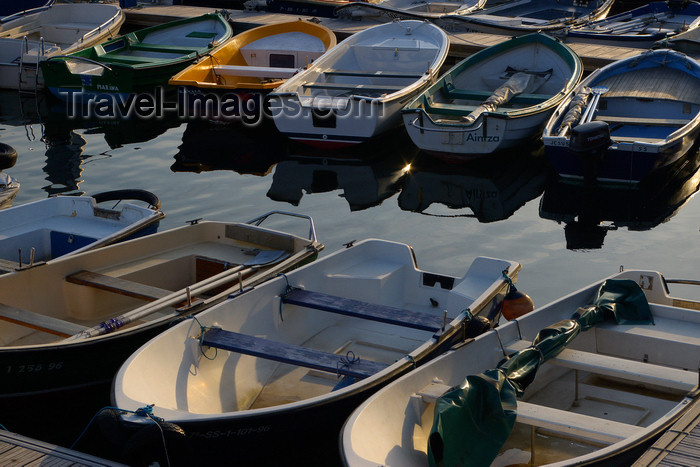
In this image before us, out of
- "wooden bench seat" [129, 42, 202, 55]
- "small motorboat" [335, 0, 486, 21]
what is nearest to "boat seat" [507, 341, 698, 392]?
"wooden bench seat" [129, 42, 202, 55]

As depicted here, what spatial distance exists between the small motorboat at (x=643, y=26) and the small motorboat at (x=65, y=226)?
11.1 metres

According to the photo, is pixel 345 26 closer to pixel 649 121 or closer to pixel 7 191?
pixel 649 121

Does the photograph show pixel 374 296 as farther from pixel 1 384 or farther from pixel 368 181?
pixel 368 181

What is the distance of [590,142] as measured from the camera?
11.5 metres

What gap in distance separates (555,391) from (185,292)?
3103 mm

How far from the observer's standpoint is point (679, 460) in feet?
16.8

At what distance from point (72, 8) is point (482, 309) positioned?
16.6 metres

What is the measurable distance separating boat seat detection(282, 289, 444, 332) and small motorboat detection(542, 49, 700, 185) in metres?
5.28

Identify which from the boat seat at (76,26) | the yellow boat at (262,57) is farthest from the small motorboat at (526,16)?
the boat seat at (76,26)

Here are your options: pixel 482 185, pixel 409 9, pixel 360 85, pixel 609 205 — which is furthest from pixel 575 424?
pixel 409 9

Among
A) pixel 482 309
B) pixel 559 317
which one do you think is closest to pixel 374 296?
→ pixel 482 309

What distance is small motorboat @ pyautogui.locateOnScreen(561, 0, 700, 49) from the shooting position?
691 inches

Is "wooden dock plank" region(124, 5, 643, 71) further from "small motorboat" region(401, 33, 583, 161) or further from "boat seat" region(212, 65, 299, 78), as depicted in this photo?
"boat seat" region(212, 65, 299, 78)

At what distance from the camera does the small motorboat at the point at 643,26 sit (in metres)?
17.6
